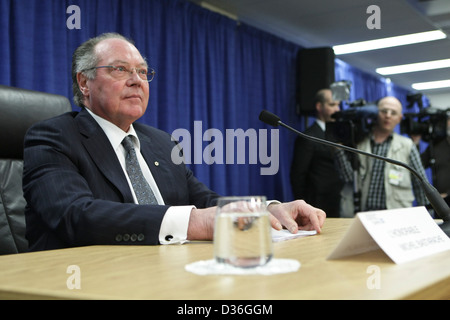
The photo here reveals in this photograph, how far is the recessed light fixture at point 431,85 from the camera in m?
7.69

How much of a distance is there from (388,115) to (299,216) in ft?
8.70

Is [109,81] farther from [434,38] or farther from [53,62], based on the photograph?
[434,38]

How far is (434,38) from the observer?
530 centimetres

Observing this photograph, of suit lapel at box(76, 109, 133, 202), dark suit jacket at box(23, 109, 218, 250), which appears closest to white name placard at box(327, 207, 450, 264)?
dark suit jacket at box(23, 109, 218, 250)

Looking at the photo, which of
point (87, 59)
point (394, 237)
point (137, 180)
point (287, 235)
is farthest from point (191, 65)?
point (394, 237)

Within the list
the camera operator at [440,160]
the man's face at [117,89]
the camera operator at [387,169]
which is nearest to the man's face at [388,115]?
the camera operator at [387,169]

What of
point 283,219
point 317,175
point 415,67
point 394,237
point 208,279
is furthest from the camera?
point 415,67

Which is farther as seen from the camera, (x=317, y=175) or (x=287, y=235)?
(x=317, y=175)

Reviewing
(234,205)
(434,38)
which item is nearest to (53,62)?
(234,205)

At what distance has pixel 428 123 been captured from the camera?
3.96 meters

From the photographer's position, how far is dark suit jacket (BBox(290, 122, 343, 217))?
4.24 m

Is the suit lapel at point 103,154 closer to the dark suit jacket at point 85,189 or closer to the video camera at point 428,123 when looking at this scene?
the dark suit jacket at point 85,189

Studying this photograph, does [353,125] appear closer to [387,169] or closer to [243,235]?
[387,169]

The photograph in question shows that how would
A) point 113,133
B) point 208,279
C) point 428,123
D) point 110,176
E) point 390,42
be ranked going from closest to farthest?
point 208,279, point 110,176, point 113,133, point 428,123, point 390,42
